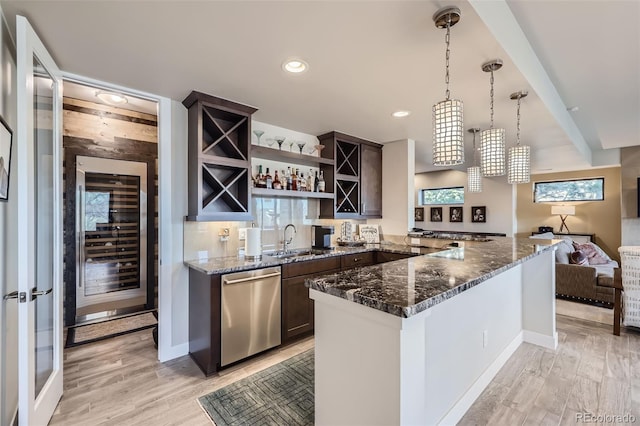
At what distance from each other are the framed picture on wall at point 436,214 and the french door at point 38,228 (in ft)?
28.6

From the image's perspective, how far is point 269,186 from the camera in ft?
10.7

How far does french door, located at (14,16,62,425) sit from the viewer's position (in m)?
1.47

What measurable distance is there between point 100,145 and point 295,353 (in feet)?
10.9

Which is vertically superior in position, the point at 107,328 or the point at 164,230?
the point at 164,230

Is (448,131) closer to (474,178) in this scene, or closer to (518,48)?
(518,48)

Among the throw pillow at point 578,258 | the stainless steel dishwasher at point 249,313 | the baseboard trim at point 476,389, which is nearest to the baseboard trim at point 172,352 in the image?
the stainless steel dishwasher at point 249,313

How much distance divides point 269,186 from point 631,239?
7041mm

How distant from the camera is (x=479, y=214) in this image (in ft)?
26.2

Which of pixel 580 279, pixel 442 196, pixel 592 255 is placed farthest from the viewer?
pixel 442 196

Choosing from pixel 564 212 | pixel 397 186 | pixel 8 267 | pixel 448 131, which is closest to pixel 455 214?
pixel 564 212

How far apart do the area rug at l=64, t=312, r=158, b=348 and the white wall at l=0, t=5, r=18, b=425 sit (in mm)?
1479

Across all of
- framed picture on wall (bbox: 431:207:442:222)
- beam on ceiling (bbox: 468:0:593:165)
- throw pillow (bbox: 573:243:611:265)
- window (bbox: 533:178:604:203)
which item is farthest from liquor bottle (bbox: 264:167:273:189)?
window (bbox: 533:178:604:203)

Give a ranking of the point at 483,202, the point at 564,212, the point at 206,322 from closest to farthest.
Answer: the point at 206,322, the point at 564,212, the point at 483,202

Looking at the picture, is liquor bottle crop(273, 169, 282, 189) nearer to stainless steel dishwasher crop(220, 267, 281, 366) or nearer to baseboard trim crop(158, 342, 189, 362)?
stainless steel dishwasher crop(220, 267, 281, 366)
